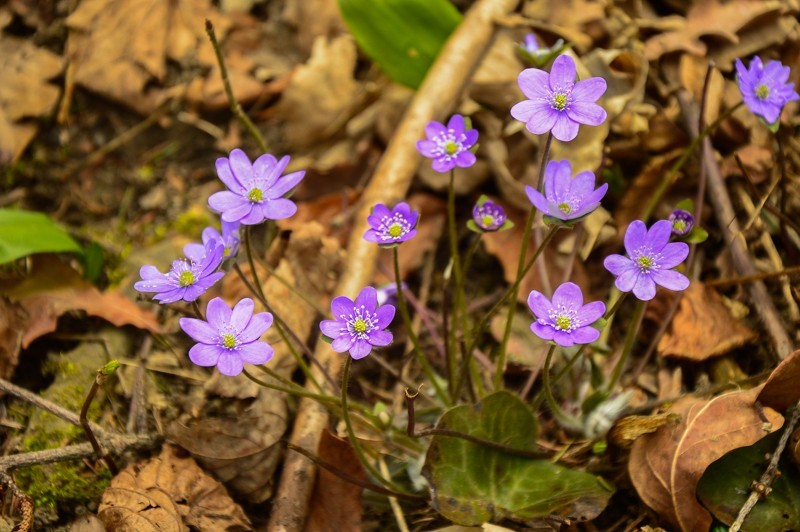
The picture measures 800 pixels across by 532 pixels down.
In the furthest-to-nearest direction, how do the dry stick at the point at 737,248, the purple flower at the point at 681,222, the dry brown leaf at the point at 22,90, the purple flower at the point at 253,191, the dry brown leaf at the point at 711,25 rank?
the dry brown leaf at the point at 22,90, the dry brown leaf at the point at 711,25, the dry stick at the point at 737,248, the purple flower at the point at 681,222, the purple flower at the point at 253,191

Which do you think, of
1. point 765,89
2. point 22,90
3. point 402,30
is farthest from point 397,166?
point 22,90

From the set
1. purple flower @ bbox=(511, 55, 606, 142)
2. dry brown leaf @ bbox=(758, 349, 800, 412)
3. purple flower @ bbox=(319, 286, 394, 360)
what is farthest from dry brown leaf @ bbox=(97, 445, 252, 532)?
dry brown leaf @ bbox=(758, 349, 800, 412)

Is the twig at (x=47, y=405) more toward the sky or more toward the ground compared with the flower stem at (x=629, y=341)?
more toward the ground

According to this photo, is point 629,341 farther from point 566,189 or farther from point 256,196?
point 256,196

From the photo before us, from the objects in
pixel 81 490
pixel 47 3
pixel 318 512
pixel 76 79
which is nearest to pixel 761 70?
pixel 318 512

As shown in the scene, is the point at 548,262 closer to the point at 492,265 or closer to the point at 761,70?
the point at 492,265

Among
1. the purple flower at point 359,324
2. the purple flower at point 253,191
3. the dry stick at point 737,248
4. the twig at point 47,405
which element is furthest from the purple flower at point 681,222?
the twig at point 47,405

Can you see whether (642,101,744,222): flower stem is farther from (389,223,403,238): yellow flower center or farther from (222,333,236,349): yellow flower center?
(222,333,236,349): yellow flower center

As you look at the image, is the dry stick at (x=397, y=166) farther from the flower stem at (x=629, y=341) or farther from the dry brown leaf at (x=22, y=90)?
the dry brown leaf at (x=22, y=90)
